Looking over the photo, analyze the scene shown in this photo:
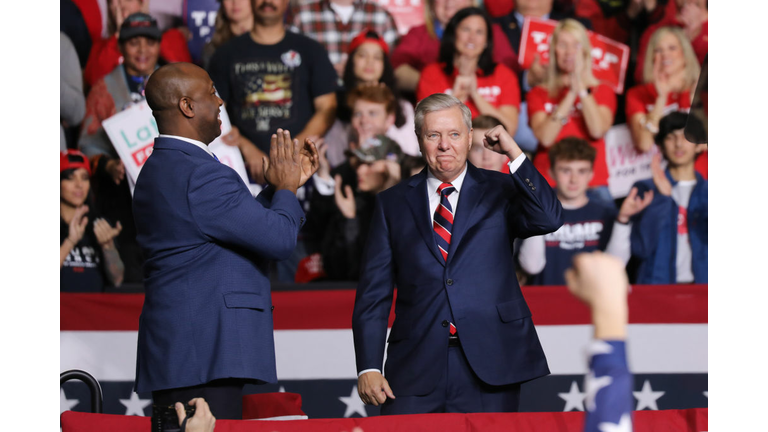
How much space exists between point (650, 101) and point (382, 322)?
122 inches

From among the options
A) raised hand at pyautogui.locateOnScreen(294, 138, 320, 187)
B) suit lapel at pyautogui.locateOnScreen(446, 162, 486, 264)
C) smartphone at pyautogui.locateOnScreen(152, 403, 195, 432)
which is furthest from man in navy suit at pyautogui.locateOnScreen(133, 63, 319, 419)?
suit lapel at pyautogui.locateOnScreen(446, 162, 486, 264)

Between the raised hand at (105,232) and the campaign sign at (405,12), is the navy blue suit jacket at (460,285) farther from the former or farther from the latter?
the raised hand at (105,232)

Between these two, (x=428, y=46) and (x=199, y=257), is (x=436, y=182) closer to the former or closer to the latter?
(x=199, y=257)

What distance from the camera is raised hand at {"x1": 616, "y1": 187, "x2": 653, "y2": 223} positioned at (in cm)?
468

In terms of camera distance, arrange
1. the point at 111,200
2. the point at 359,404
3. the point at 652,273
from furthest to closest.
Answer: the point at 111,200 → the point at 652,273 → the point at 359,404

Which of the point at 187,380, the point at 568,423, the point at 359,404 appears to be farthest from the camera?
the point at 359,404

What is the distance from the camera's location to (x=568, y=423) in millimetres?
1836

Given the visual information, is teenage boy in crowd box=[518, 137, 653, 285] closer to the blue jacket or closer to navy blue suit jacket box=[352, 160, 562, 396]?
the blue jacket

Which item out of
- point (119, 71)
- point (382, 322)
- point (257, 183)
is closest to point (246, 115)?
point (257, 183)

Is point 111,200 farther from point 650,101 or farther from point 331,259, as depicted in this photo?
point 650,101

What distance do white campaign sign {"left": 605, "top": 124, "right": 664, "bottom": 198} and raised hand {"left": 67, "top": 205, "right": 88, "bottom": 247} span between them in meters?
3.20

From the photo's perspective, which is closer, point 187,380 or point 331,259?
point 187,380

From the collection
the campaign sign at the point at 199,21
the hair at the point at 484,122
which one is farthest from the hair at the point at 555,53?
the campaign sign at the point at 199,21

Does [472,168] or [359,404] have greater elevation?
[472,168]
